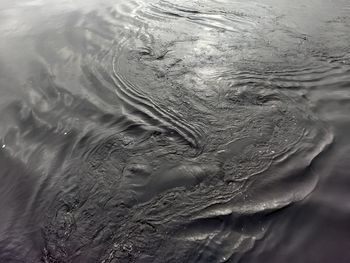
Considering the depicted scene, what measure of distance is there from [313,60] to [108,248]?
4532 millimetres

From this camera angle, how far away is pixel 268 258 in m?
2.77

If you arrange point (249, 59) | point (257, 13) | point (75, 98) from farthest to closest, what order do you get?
point (257, 13) < point (249, 59) < point (75, 98)

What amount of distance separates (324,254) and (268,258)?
1.70ft

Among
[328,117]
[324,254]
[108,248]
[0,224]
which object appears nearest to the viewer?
[324,254]

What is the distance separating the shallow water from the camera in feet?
9.84

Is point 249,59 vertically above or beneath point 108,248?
above

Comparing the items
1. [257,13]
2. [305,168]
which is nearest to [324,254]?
[305,168]

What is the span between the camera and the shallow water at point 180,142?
118 inches

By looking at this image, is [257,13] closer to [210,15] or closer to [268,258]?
[210,15]

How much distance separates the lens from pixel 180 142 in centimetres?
397

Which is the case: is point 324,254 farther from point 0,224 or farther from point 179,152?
point 0,224

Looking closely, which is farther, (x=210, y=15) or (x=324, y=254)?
(x=210, y=15)

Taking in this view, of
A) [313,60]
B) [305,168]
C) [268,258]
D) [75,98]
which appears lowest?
[75,98]

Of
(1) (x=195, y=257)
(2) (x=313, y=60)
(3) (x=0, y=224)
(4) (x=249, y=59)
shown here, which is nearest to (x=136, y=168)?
(1) (x=195, y=257)
